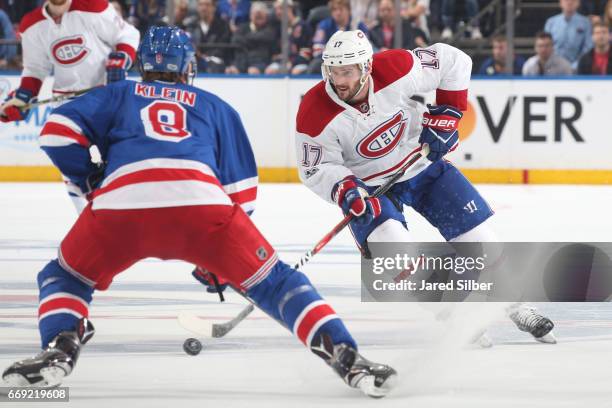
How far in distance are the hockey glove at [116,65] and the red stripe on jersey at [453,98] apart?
251 centimetres

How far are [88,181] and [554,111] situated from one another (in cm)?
653

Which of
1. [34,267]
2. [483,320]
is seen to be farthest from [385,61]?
[34,267]

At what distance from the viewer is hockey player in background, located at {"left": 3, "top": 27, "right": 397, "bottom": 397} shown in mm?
3129

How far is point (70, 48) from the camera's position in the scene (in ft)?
21.9

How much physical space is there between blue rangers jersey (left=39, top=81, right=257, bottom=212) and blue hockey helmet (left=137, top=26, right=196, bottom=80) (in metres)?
0.10

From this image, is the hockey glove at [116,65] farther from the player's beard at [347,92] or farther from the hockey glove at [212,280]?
the hockey glove at [212,280]

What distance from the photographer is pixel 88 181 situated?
3.36m

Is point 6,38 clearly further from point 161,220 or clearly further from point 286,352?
point 161,220

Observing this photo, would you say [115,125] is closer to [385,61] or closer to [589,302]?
[385,61]

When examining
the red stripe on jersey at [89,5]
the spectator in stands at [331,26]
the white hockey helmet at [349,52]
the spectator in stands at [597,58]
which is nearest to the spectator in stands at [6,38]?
the spectator in stands at [331,26]

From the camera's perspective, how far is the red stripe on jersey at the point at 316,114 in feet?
13.5

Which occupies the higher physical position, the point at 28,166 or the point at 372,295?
the point at 372,295

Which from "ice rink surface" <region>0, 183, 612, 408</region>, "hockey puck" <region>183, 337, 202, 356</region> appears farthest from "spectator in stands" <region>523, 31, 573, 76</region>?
"hockey puck" <region>183, 337, 202, 356</region>

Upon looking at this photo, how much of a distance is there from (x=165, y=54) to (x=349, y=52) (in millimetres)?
778
